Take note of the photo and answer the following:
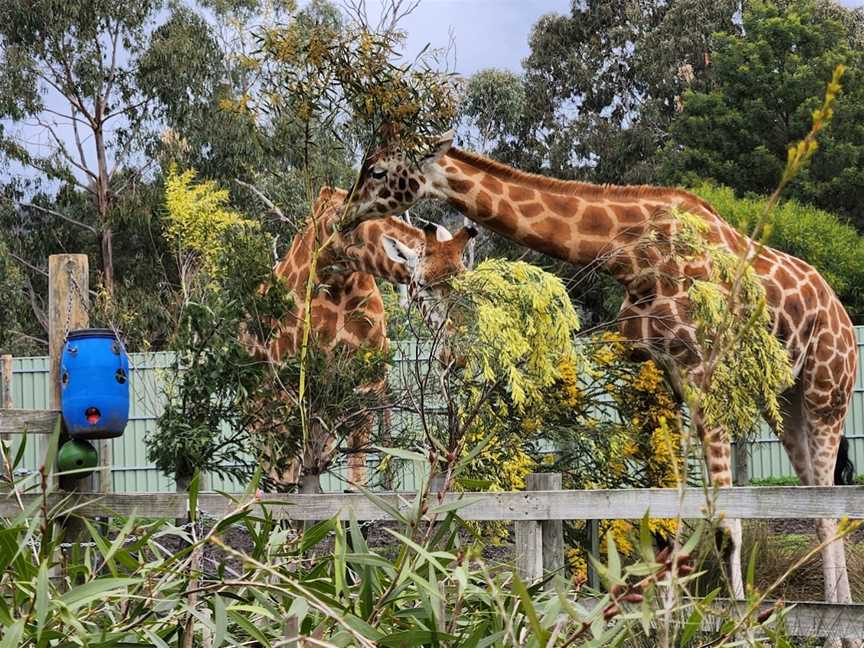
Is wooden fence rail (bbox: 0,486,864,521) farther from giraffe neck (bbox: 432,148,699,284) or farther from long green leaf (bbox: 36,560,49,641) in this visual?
long green leaf (bbox: 36,560,49,641)

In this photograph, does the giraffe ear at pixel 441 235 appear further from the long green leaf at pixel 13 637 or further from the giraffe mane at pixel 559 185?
the long green leaf at pixel 13 637

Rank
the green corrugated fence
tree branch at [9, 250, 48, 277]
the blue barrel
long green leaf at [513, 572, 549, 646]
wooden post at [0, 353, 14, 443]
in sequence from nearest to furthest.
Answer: long green leaf at [513, 572, 549, 646] → the blue barrel → the green corrugated fence → wooden post at [0, 353, 14, 443] → tree branch at [9, 250, 48, 277]

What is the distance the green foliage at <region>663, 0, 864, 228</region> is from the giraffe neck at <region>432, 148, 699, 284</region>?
19.7 m

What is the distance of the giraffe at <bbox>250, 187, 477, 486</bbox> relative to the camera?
6555 millimetres

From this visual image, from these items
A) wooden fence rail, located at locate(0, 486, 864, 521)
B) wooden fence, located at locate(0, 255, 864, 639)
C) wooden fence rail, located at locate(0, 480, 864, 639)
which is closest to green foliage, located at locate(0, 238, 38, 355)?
wooden fence, located at locate(0, 255, 864, 639)

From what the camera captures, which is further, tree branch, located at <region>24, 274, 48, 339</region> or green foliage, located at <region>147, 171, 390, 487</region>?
tree branch, located at <region>24, 274, 48, 339</region>

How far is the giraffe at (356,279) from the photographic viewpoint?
6.55 meters

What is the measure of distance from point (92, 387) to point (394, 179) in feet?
6.72

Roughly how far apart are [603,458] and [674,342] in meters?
0.73

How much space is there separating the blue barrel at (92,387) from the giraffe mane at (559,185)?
7.45 feet

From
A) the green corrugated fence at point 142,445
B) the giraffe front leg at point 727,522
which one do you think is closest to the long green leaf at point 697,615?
the giraffe front leg at point 727,522

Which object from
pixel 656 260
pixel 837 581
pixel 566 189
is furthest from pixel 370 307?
pixel 837 581

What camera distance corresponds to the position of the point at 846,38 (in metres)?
28.7

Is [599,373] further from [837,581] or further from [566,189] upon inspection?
[837,581]
